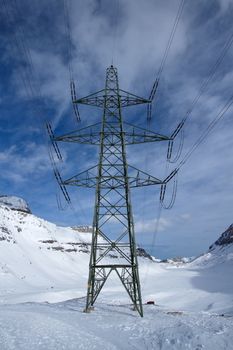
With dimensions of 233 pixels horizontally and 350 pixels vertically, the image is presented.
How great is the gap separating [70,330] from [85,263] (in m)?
174

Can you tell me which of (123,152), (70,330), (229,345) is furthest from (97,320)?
(123,152)

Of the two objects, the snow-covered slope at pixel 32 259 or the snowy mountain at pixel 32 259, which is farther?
the snowy mountain at pixel 32 259

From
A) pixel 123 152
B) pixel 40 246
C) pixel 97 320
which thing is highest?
pixel 40 246

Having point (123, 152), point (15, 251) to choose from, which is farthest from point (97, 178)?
point (15, 251)

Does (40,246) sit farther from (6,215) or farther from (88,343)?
(88,343)

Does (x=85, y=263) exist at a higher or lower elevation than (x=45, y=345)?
higher

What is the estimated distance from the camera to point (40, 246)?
16938 centimetres

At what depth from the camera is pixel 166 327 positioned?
16516 mm

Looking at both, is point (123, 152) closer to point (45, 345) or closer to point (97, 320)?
point (97, 320)

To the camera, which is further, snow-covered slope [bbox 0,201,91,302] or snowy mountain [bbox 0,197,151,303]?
snowy mountain [bbox 0,197,151,303]

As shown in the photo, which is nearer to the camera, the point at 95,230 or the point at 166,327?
the point at 166,327

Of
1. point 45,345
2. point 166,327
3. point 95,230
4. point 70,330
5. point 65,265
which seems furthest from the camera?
→ point 65,265

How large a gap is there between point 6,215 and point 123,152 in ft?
544

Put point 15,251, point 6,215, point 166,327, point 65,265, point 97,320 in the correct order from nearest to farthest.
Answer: point 166,327 < point 97,320 < point 15,251 < point 65,265 < point 6,215
